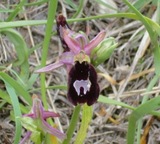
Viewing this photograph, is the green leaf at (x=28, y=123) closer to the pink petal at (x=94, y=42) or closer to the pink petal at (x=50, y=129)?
the pink petal at (x=50, y=129)

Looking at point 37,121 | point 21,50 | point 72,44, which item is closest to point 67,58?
point 72,44

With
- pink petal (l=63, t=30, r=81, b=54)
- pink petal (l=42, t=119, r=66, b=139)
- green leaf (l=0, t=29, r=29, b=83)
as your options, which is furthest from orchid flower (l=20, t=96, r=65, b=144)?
green leaf (l=0, t=29, r=29, b=83)

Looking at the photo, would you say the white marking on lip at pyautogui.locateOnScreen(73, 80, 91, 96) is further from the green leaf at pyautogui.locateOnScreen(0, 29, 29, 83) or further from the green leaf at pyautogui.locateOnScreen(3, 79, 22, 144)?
the green leaf at pyautogui.locateOnScreen(0, 29, 29, 83)

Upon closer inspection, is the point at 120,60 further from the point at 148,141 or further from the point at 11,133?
the point at 11,133

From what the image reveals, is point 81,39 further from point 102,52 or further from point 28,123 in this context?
point 28,123

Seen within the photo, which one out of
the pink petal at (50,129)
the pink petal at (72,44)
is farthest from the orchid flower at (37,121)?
the pink petal at (72,44)

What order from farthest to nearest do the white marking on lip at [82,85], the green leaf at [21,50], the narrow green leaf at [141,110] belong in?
the green leaf at [21,50] → the narrow green leaf at [141,110] → the white marking on lip at [82,85]
